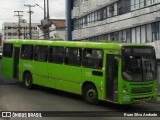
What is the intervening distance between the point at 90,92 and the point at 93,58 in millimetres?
1518

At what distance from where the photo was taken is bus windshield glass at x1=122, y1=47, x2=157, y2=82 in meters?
15.3

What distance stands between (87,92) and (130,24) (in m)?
19.9

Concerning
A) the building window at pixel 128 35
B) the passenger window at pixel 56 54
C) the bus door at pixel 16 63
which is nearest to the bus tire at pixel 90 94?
the passenger window at pixel 56 54

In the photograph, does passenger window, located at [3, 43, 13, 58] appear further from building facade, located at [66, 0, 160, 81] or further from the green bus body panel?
building facade, located at [66, 0, 160, 81]

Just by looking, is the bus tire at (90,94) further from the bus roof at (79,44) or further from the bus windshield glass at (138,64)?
the bus windshield glass at (138,64)

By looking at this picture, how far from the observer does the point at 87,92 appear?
56.3 feet

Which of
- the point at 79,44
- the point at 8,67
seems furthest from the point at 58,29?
the point at 79,44

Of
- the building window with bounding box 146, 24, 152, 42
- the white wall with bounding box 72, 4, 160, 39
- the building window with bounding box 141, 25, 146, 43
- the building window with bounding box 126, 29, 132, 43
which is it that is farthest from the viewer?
the building window with bounding box 126, 29, 132, 43

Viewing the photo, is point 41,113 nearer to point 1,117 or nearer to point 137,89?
point 1,117

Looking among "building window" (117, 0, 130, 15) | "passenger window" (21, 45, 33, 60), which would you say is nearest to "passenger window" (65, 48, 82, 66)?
"passenger window" (21, 45, 33, 60)

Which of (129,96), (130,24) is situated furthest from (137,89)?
(130,24)

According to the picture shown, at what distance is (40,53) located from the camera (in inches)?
822

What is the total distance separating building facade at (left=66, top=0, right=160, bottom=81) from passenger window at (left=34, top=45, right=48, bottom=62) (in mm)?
12750

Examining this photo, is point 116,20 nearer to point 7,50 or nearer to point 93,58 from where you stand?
point 7,50
